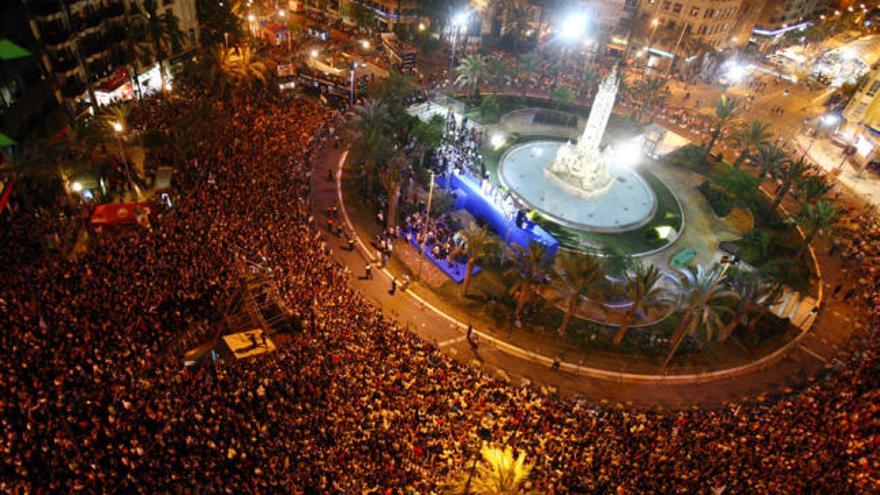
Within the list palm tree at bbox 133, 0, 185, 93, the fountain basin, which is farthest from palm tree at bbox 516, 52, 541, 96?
palm tree at bbox 133, 0, 185, 93

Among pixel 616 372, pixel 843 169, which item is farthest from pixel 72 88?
pixel 843 169

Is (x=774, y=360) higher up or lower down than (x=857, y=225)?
lower down

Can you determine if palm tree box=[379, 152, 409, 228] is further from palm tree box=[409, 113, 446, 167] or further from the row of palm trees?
the row of palm trees

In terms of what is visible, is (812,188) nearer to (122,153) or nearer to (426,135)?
(426,135)

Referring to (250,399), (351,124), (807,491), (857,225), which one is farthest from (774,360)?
(351,124)

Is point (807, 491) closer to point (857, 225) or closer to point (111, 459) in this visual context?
point (111, 459)
